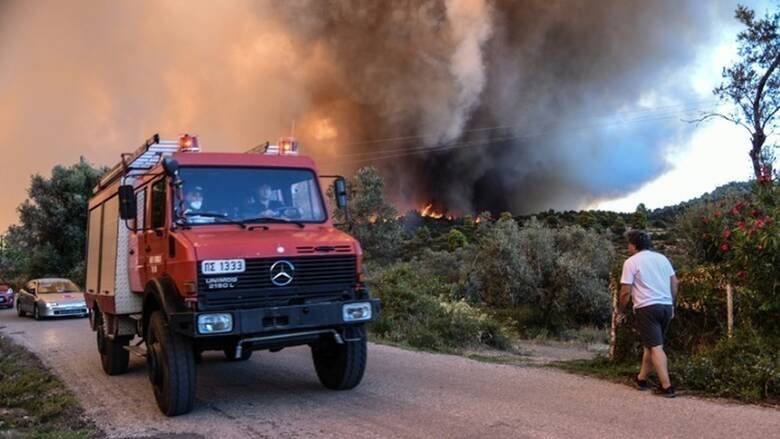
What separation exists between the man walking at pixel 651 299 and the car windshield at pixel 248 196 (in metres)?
Answer: 3.54

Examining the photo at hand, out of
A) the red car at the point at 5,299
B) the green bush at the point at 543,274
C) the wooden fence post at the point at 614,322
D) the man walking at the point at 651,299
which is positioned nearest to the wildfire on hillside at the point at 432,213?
the green bush at the point at 543,274

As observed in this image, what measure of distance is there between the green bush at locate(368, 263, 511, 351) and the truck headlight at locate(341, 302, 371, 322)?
215 inches

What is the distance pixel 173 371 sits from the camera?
6594 millimetres

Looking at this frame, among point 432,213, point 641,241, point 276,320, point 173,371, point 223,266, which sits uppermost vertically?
point 432,213

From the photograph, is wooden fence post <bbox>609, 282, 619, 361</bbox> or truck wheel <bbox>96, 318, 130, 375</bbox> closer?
wooden fence post <bbox>609, 282, 619, 361</bbox>

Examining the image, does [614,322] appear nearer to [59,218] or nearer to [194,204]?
[194,204]

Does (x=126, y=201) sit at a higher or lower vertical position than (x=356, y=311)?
higher

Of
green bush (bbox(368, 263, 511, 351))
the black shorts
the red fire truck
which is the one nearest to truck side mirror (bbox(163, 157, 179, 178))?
the red fire truck

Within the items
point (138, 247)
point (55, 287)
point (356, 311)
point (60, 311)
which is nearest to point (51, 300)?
point (60, 311)

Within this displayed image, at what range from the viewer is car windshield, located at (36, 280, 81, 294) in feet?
71.9

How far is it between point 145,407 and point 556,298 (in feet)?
57.5

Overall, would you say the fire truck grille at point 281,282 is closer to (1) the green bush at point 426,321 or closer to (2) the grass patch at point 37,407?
(2) the grass patch at point 37,407

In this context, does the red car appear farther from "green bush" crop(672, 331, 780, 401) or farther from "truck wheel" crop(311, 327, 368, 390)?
"green bush" crop(672, 331, 780, 401)

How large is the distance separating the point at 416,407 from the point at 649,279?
9.28 feet
